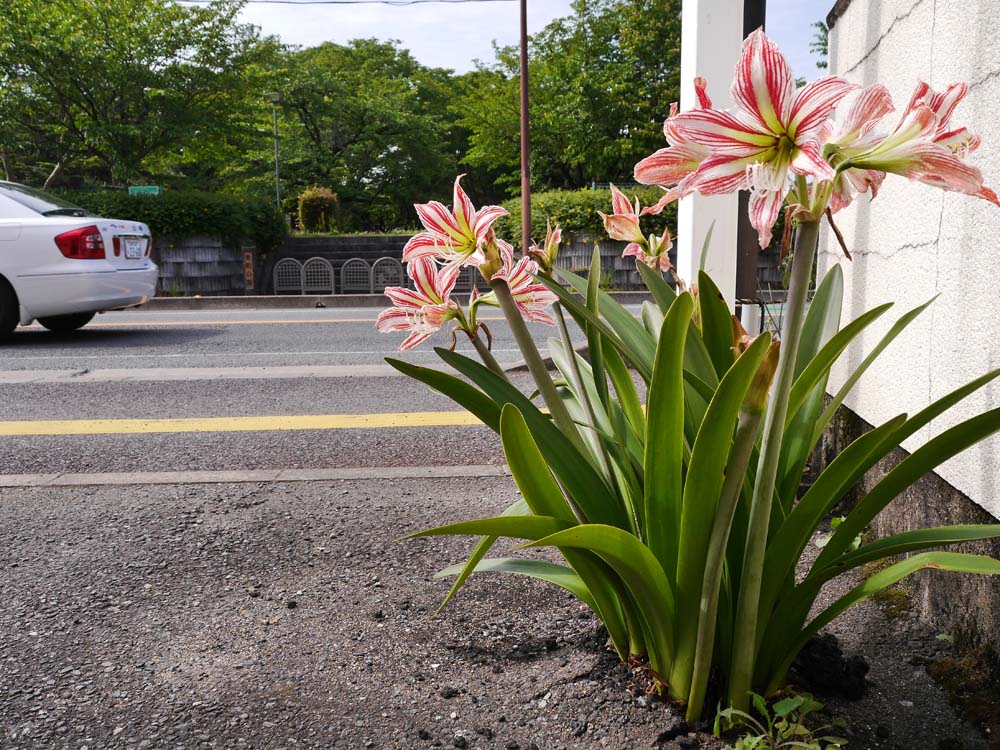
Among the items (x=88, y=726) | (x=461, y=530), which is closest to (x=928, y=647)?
(x=461, y=530)

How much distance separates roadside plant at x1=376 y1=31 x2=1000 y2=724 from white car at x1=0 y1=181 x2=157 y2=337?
7.86 metres

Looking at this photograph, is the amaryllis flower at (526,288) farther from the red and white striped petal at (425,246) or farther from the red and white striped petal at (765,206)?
the red and white striped petal at (765,206)

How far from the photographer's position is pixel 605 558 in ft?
4.54

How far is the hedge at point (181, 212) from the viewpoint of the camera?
1680 centimetres

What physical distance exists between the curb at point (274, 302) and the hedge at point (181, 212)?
2165 millimetres

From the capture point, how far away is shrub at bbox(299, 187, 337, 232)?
962 inches

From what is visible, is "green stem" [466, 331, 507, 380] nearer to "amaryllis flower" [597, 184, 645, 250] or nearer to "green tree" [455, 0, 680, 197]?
"amaryllis flower" [597, 184, 645, 250]

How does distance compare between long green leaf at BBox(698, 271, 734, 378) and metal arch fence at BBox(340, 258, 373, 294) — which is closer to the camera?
long green leaf at BBox(698, 271, 734, 378)

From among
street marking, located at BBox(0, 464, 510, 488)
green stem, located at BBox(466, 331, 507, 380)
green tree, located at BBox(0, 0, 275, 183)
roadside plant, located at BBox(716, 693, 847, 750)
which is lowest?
street marking, located at BBox(0, 464, 510, 488)

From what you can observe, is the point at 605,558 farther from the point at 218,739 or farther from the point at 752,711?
the point at 218,739

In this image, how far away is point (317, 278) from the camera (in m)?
18.6

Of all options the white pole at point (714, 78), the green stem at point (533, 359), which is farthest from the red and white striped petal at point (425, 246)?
the white pole at point (714, 78)

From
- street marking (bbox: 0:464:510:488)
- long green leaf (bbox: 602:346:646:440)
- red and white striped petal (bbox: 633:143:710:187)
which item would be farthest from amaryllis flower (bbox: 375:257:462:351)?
street marking (bbox: 0:464:510:488)

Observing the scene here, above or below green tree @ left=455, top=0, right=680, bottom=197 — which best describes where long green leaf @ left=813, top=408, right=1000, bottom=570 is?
below
